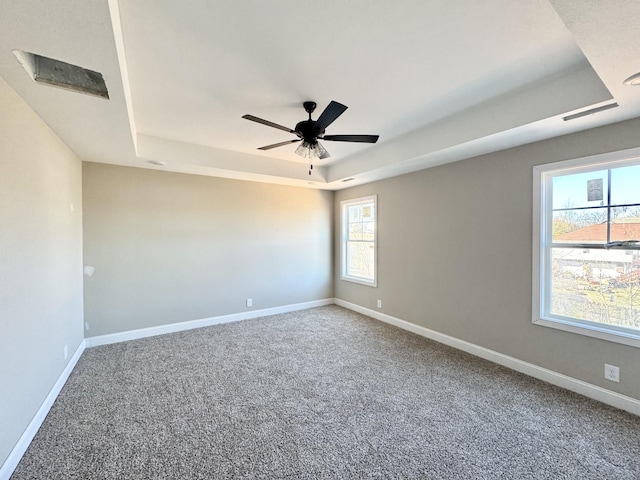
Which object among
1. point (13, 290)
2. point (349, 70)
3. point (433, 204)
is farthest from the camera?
point (433, 204)

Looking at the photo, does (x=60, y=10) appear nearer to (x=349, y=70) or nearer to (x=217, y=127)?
(x=349, y=70)

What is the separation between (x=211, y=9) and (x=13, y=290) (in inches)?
86.7

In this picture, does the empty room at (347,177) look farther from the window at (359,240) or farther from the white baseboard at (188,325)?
the window at (359,240)

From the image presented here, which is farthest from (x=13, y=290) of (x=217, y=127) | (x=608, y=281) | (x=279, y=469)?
(x=608, y=281)

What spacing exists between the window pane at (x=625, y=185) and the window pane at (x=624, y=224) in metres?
0.05

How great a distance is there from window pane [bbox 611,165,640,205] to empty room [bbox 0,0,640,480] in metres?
0.01

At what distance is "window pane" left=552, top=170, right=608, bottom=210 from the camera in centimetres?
260

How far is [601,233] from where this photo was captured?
8.56 feet

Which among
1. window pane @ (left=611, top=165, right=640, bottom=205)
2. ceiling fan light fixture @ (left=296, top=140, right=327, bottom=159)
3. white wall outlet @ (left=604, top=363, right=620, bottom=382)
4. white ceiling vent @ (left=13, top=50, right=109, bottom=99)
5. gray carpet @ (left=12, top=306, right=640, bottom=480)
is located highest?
white ceiling vent @ (left=13, top=50, right=109, bottom=99)

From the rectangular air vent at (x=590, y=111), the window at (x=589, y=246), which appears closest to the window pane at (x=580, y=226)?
the window at (x=589, y=246)

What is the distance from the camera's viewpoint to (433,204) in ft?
13.2

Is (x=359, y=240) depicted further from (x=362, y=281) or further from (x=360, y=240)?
(x=362, y=281)

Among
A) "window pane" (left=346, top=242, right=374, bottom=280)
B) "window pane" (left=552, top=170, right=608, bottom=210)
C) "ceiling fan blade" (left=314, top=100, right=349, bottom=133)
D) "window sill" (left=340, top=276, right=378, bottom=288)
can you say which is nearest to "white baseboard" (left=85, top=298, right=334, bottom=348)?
"window sill" (left=340, top=276, right=378, bottom=288)

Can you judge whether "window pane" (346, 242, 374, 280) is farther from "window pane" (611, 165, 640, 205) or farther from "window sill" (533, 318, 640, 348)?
"window pane" (611, 165, 640, 205)
